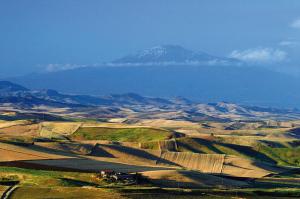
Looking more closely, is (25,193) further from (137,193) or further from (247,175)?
(247,175)

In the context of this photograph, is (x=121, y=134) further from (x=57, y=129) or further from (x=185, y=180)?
(x=185, y=180)

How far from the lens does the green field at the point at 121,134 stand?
137500mm

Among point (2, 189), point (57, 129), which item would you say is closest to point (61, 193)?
point (2, 189)

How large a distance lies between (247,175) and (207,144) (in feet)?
129

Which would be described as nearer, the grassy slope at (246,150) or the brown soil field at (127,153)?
the brown soil field at (127,153)

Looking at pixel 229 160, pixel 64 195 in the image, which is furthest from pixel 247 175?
pixel 64 195

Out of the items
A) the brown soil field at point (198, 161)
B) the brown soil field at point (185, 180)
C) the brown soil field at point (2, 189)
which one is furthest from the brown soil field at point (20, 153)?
the brown soil field at point (198, 161)

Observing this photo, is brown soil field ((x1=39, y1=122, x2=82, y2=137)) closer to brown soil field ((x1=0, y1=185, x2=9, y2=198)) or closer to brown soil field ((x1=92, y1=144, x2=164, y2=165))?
brown soil field ((x1=92, y1=144, x2=164, y2=165))

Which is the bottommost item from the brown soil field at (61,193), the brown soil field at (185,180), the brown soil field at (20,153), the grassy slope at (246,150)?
the brown soil field at (61,193)

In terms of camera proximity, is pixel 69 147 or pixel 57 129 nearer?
pixel 69 147

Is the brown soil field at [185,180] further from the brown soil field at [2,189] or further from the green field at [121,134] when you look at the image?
the green field at [121,134]

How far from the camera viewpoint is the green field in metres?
138

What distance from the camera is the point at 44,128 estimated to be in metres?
146

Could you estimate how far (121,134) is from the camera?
144m
